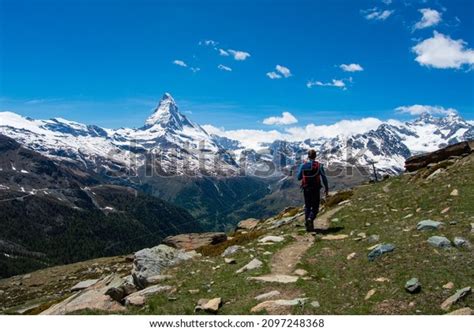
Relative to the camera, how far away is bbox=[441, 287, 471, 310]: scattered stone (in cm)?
1341

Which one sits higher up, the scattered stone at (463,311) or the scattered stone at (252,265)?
the scattered stone at (252,265)

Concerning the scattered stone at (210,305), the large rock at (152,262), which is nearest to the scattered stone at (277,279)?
the scattered stone at (210,305)

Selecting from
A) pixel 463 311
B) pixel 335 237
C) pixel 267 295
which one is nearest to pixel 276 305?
pixel 267 295

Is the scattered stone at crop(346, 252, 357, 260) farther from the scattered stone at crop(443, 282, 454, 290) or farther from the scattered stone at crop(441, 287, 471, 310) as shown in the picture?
the scattered stone at crop(441, 287, 471, 310)

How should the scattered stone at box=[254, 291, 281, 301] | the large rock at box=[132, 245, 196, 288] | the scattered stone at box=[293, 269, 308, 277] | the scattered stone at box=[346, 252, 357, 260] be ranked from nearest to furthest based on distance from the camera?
the scattered stone at box=[254, 291, 281, 301], the scattered stone at box=[293, 269, 308, 277], the scattered stone at box=[346, 252, 357, 260], the large rock at box=[132, 245, 196, 288]

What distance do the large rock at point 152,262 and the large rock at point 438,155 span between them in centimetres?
3775

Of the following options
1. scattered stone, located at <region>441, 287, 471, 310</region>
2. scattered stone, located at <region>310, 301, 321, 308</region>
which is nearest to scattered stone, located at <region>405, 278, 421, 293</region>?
scattered stone, located at <region>441, 287, 471, 310</region>

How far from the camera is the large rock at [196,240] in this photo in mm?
53750

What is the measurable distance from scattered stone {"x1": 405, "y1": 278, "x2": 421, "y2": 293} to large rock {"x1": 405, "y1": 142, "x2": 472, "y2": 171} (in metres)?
38.9

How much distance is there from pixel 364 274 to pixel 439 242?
12.5ft

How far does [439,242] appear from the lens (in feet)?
60.3

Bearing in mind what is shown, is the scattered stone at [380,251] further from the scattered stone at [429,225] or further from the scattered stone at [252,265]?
the scattered stone at [252,265]
